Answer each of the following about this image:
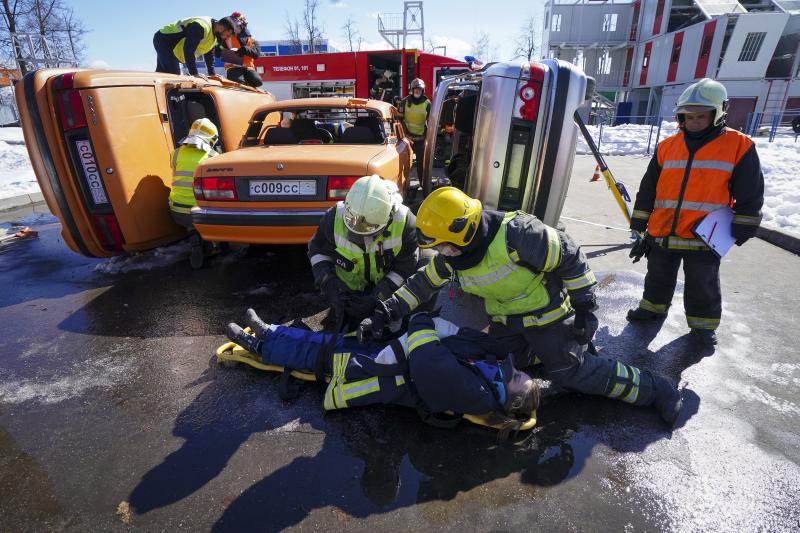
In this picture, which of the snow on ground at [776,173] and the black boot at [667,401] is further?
the snow on ground at [776,173]

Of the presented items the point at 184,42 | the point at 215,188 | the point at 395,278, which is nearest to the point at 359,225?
the point at 395,278

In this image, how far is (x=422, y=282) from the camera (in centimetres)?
266

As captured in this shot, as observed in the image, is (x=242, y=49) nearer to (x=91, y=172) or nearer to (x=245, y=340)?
(x=91, y=172)

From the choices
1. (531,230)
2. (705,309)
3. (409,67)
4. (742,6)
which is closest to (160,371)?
(531,230)

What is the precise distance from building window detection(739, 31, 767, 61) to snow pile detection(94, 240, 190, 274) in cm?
2923

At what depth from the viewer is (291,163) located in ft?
12.5

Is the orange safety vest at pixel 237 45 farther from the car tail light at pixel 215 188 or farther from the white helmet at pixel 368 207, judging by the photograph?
the white helmet at pixel 368 207

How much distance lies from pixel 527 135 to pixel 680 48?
28919mm

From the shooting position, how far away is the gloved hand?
2379 millimetres

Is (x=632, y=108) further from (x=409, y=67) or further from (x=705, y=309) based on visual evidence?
(x=705, y=309)

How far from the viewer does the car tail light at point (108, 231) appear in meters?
4.38

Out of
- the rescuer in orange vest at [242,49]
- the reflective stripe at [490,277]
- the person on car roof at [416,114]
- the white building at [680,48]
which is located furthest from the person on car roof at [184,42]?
the white building at [680,48]

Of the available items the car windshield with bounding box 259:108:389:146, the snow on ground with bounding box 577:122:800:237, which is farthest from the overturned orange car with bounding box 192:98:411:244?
the snow on ground with bounding box 577:122:800:237

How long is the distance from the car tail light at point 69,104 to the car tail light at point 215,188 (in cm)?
119
